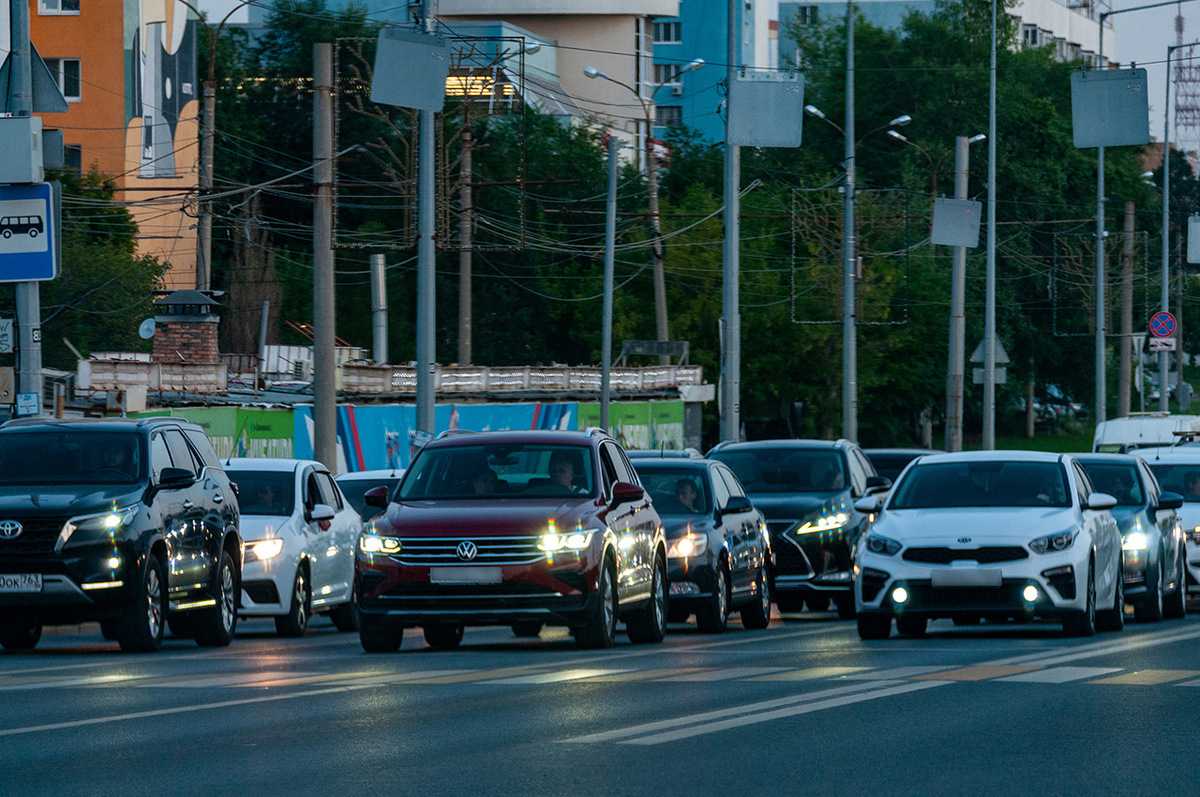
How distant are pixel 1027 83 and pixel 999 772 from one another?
87.7m

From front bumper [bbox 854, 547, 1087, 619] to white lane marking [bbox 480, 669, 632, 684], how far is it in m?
3.86

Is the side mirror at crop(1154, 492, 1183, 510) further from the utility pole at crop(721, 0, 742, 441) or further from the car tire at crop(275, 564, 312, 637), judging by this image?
the utility pole at crop(721, 0, 742, 441)

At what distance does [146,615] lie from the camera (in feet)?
55.0

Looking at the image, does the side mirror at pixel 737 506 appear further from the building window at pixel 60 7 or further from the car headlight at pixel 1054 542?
the building window at pixel 60 7

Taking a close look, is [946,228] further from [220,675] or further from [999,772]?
[999,772]

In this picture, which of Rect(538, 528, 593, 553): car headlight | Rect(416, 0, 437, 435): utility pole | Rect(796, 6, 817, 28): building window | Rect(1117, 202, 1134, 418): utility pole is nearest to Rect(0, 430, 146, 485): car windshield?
Rect(538, 528, 593, 553): car headlight

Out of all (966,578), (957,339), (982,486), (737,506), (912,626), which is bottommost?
(912,626)

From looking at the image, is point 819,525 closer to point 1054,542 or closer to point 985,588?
point 1054,542

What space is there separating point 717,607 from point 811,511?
3.52 m

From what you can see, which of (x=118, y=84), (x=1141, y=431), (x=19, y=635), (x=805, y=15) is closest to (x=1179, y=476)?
(x=1141, y=431)

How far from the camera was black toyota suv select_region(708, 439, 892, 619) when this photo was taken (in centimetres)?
2295

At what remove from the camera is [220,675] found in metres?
14.5

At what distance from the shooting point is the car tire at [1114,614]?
19.0 meters

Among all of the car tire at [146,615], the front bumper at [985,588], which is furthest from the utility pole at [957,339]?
the car tire at [146,615]
